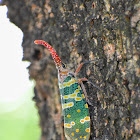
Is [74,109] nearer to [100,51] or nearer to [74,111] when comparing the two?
[74,111]

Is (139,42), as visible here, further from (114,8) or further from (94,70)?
(94,70)

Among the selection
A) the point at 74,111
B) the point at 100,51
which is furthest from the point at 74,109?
the point at 100,51

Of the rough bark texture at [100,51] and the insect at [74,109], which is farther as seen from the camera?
the insect at [74,109]

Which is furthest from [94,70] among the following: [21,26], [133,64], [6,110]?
[6,110]

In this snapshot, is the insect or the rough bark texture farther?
the insect

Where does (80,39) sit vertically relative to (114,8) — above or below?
below
